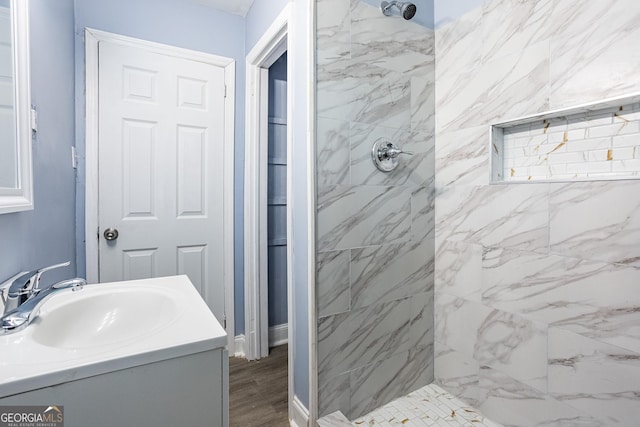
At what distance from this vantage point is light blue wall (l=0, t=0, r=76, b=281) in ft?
3.34

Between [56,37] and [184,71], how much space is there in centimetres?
73

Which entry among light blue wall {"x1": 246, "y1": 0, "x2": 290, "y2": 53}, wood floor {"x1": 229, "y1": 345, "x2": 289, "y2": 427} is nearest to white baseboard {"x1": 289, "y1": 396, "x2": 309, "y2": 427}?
wood floor {"x1": 229, "y1": 345, "x2": 289, "y2": 427}

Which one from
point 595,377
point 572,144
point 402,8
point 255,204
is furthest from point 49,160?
point 595,377

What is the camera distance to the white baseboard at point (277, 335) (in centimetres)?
246

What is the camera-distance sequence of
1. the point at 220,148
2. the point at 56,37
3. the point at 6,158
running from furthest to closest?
the point at 220,148, the point at 56,37, the point at 6,158

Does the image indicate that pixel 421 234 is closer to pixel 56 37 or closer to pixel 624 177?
pixel 624 177

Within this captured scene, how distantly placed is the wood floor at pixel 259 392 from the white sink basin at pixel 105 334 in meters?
0.89

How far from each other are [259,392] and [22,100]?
68.8 inches

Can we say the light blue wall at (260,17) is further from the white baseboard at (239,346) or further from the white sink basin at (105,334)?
the white baseboard at (239,346)

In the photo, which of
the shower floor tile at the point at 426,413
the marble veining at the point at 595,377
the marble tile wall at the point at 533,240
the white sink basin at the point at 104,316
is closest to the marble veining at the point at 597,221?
the marble tile wall at the point at 533,240

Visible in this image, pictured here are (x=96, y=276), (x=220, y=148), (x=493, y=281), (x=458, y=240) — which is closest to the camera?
(x=493, y=281)

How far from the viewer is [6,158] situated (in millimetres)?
925

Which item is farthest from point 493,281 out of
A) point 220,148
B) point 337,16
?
point 220,148

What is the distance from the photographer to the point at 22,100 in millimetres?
998
